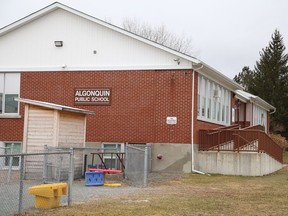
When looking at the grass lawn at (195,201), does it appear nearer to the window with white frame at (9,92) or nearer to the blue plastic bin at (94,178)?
the blue plastic bin at (94,178)

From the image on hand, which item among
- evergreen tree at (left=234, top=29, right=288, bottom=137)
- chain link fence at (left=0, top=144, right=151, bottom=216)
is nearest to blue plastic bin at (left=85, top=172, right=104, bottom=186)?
chain link fence at (left=0, top=144, right=151, bottom=216)

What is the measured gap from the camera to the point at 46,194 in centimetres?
1033

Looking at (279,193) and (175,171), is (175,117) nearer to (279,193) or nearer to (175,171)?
(175,171)

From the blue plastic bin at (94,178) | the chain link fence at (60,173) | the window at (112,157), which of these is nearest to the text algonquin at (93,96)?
the window at (112,157)

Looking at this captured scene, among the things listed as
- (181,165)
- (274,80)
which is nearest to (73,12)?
(181,165)

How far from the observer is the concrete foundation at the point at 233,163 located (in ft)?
67.6

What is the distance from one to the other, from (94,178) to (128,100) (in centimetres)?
690

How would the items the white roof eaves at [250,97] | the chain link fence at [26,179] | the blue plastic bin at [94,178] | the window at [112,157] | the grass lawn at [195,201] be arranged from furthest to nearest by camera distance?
the white roof eaves at [250,97] < the window at [112,157] < the blue plastic bin at [94,178] < the grass lawn at [195,201] < the chain link fence at [26,179]

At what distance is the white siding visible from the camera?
2225 cm

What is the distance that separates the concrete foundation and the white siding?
4263 mm

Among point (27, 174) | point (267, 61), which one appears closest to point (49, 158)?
point (27, 174)

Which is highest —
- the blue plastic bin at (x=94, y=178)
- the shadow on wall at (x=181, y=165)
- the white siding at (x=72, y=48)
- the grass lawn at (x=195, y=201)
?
the white siding at (x=72, y=48)

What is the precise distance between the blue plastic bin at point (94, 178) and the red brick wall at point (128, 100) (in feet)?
19.4

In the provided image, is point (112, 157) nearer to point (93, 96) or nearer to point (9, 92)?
point (93, 96)
